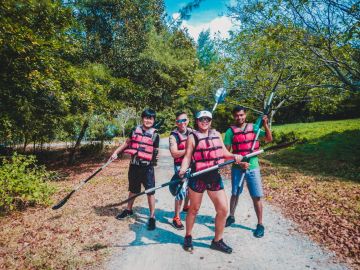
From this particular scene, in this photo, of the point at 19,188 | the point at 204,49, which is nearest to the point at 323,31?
the point at 19,188

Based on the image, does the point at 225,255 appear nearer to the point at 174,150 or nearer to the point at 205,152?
the point at 205,152

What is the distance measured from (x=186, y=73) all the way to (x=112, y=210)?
1405 cm

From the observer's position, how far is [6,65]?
8203 mm

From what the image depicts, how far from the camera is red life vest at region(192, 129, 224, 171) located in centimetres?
459

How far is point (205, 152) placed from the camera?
181 inches

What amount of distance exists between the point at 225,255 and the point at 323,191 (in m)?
5.30

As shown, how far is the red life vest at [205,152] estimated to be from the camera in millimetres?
4594

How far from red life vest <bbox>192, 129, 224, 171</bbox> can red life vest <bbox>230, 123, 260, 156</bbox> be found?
98 centimetres

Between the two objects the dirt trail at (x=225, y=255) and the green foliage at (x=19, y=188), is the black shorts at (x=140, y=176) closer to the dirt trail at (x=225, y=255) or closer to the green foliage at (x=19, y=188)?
the dirt trail at (x=225, y=255)

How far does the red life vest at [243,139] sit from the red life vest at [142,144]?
6.02 feet

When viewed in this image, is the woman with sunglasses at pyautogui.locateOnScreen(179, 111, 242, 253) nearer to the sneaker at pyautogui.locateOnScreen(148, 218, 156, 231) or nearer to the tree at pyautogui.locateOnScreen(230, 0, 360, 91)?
the sneaker at pyautogui.locateOnScreen(148, 218, 156, 231)

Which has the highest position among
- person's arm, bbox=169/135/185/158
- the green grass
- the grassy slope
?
person's arm, bbox=169/135/185/158

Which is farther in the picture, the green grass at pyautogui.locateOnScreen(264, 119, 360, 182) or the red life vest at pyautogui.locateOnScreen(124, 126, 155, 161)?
the green grass at pyautogui.locateOnScreen(264, 119, 360, 182)

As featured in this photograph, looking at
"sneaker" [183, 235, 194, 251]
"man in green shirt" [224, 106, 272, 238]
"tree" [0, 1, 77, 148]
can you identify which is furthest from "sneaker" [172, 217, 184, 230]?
"tree" [0, 1, 77, 148]
